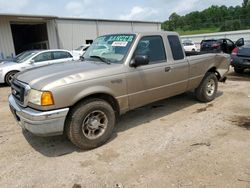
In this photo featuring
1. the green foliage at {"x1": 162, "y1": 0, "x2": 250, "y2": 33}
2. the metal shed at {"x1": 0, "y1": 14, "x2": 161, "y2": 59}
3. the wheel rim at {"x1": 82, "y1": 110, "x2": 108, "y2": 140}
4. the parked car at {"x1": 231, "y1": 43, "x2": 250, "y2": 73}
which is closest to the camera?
the wheel rim at {"x1": 82, "y1": 110, "x2": 108, "y2": 140}

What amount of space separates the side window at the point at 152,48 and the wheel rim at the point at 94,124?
52.8 inches

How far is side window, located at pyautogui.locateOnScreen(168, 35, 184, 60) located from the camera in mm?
5308

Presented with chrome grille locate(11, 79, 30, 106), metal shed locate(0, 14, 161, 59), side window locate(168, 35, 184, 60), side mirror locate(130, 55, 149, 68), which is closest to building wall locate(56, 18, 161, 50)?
metal shed locate(0, 14, 161, 59)

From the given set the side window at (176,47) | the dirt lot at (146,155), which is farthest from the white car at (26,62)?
the side window at (176,47)

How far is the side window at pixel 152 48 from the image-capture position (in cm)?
470

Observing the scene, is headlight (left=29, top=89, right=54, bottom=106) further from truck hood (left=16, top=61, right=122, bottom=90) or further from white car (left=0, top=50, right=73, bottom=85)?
white car (left=0, top=50, right=73, bottom=85)

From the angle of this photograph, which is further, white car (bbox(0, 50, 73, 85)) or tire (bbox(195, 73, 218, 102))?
white car (bbox(0, 50, 73, 85))

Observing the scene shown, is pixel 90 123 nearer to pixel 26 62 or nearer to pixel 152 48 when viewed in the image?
pixel 152 48

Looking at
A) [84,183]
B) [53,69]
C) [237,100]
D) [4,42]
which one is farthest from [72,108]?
[4,42]

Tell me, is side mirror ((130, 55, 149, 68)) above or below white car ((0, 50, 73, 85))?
above

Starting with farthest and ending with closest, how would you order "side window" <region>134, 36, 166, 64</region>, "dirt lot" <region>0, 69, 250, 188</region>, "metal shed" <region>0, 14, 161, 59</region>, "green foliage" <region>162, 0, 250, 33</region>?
"green foliage" <region>162, 0, 250, 33</region> → "metal shed" <region>0, 14, 161, 59</region> → "side window" <region>134, 36, 166, 64</region> → "dirt lot" <region>0, 69, 250, 188</region>

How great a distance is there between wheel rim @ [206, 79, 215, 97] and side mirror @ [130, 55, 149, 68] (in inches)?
108

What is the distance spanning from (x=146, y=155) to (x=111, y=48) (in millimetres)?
2141

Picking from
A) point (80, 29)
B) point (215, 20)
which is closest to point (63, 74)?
point (80, 29)
